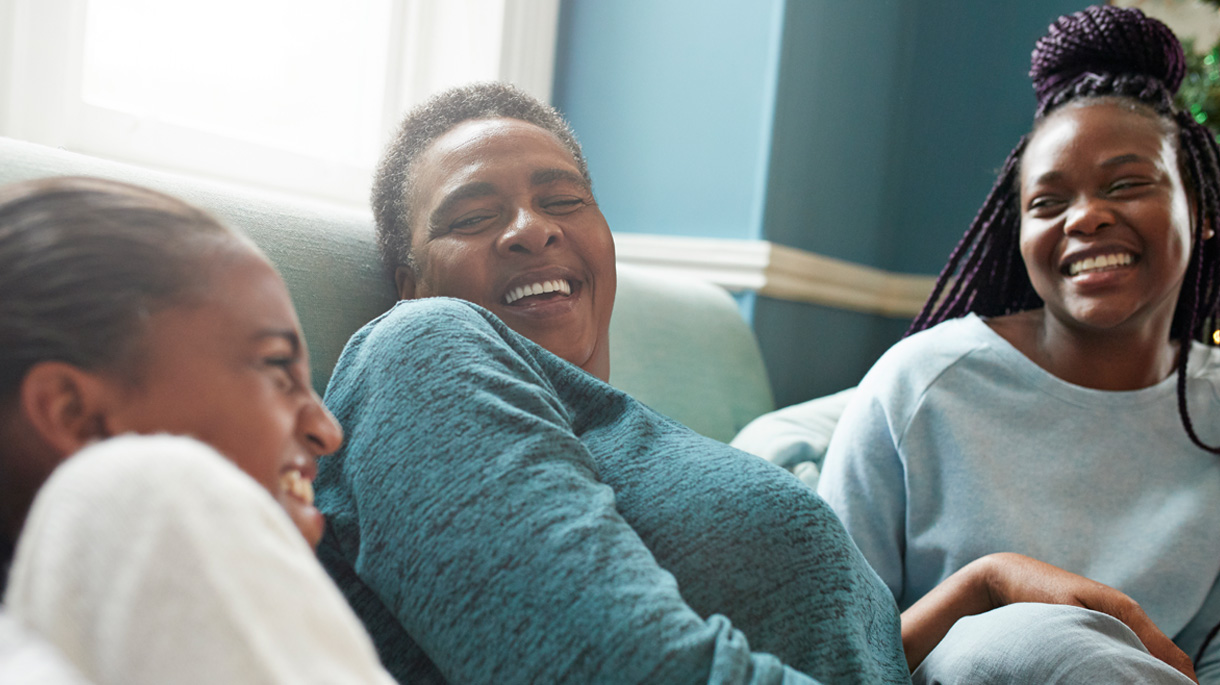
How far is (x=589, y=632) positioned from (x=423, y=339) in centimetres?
25

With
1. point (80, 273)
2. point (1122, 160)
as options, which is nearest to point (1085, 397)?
point (1122, 160)

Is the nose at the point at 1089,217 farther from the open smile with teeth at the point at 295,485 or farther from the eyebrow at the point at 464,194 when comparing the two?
the open smile with teeth at the point at 295,485

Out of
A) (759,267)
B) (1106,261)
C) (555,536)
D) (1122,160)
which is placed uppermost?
(1122,160)

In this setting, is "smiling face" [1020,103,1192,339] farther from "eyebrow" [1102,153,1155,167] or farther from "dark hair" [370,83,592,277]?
"dark hair" [370,83,592,277]

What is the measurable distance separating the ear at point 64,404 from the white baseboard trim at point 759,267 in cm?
165

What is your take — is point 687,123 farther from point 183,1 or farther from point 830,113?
point 183,1

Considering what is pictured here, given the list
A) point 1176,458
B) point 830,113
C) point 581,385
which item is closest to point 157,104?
point 581,385

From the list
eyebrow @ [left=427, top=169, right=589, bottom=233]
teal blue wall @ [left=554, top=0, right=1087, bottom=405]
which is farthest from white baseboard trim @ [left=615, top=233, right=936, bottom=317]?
eyebrow @ [left=427, top=169, right=589, bottom=233]

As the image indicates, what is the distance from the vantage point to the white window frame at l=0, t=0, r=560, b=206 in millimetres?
1392

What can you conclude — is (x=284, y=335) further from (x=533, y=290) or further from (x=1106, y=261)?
(x=1106, y=261)

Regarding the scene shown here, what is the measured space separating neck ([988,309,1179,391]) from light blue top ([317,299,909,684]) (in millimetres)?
671

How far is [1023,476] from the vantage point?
124cm

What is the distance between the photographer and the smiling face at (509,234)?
99 cm

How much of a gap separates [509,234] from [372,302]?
0.61ft
